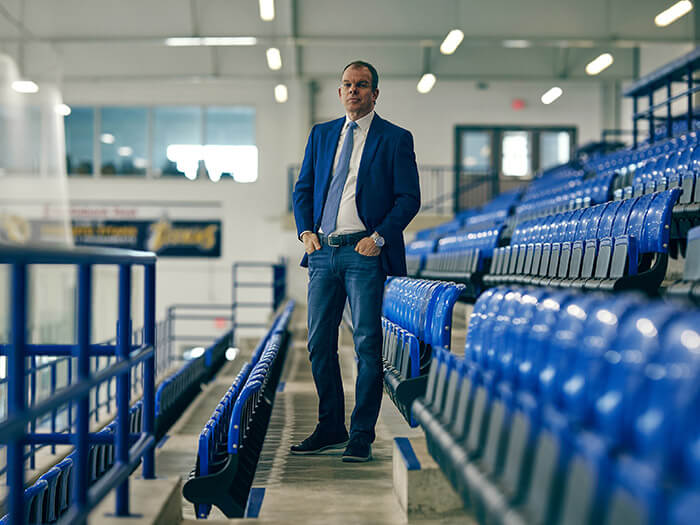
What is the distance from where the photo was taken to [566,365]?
1.31 m

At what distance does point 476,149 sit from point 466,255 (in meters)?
7.88

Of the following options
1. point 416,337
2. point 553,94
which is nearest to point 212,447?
point 416,337

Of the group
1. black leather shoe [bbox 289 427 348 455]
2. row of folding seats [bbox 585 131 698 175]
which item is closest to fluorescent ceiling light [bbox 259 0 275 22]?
row of folding seats [bbox 585 131 698 175]

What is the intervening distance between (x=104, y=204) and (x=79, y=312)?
12.2 meters

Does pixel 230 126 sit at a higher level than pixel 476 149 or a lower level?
higher

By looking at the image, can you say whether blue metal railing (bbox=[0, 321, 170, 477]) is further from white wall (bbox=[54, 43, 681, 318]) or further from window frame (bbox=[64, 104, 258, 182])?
window frame (bbox=[64, 104, 258, 182])

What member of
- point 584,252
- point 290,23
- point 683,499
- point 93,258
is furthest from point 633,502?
point 290,23

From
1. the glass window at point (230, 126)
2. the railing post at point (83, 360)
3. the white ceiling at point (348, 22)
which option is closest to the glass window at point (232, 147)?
the glass window at point (230, 126)

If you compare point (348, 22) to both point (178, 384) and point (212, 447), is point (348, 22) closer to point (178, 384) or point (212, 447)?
point (178, 384)

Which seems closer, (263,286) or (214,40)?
(214,40)

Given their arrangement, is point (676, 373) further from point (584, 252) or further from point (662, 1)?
point (662, 1)

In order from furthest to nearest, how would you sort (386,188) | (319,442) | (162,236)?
(162,236) → (319,442) → (386,188)

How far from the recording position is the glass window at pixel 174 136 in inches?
512

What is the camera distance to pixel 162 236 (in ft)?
42.1
